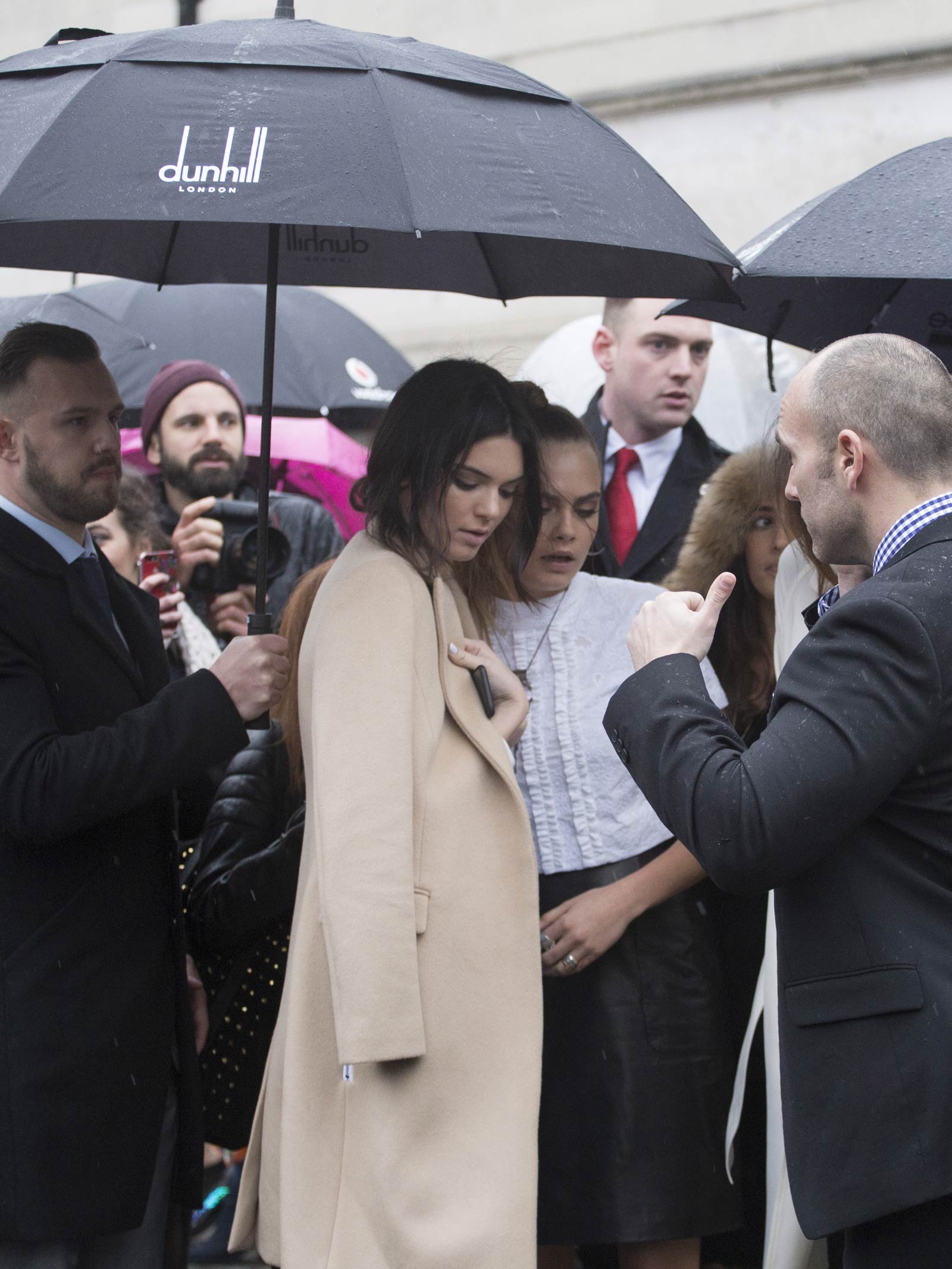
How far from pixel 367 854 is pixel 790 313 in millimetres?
1806

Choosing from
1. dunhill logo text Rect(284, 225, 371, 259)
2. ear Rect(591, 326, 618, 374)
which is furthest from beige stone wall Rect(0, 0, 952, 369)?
dunhill logo text Rect(284, 225, 371, 259)

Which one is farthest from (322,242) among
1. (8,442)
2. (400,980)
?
(400,980)

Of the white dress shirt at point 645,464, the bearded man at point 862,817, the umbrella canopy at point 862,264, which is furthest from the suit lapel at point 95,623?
the white dress shirt at point 645,464

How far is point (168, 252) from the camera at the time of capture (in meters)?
3.68

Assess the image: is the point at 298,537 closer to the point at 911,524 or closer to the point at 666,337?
the point at 666,337

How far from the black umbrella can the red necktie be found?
62.7 inches

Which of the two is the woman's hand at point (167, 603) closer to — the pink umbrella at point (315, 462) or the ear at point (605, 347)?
the ear at point (605, 347)

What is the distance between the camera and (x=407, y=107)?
250 centimetres

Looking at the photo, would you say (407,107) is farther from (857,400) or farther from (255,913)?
(255,913)

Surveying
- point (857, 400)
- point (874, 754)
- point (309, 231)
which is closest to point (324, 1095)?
point (874, 754)

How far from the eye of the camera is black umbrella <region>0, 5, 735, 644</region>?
2338 millimetres

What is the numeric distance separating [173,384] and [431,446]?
2379 millimetres

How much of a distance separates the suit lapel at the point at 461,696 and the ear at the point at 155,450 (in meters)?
2.47

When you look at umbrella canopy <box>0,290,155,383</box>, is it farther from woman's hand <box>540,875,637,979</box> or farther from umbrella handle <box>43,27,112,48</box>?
woman's hand <box>540,875,637,979</box>
